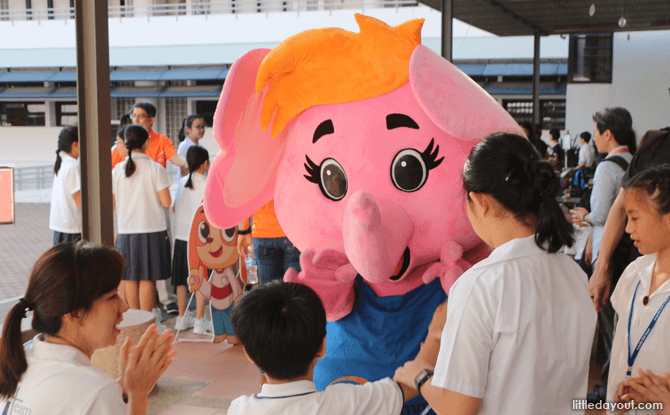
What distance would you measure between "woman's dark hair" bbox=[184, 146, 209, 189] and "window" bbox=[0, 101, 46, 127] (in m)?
17.3

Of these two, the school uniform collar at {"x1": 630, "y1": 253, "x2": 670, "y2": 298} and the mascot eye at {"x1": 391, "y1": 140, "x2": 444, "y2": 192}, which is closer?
the school uniform collar at {"x1": 630, "y1": 253, "x2": 670, "y2": 298}

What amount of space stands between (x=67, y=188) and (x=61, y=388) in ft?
12.3

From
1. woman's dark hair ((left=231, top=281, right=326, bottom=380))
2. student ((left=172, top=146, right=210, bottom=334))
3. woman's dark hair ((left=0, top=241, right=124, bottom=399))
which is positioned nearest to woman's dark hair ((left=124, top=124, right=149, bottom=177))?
student ((left=172, top=146, right=210, bottom=334))

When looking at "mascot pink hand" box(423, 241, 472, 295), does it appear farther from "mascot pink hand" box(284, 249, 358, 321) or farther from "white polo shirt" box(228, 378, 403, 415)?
"white polo shirt" box(228, 378, 403, 415)

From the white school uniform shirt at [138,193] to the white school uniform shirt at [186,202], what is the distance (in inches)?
8.7

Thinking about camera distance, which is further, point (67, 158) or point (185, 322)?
point (185, 322)

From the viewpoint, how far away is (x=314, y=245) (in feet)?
7.69

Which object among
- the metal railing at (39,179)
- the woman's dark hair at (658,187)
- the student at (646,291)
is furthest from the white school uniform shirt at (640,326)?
the metal railing at (39,179)

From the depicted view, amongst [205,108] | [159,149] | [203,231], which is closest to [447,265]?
[203,231]

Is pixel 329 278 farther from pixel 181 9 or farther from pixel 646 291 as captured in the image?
pixel 181 9

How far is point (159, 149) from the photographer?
17.4ft

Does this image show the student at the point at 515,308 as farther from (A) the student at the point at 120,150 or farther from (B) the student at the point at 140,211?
(A) the student at the point at 120,150

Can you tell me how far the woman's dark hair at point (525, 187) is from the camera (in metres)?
1.34

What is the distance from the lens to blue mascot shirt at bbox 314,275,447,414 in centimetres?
215
